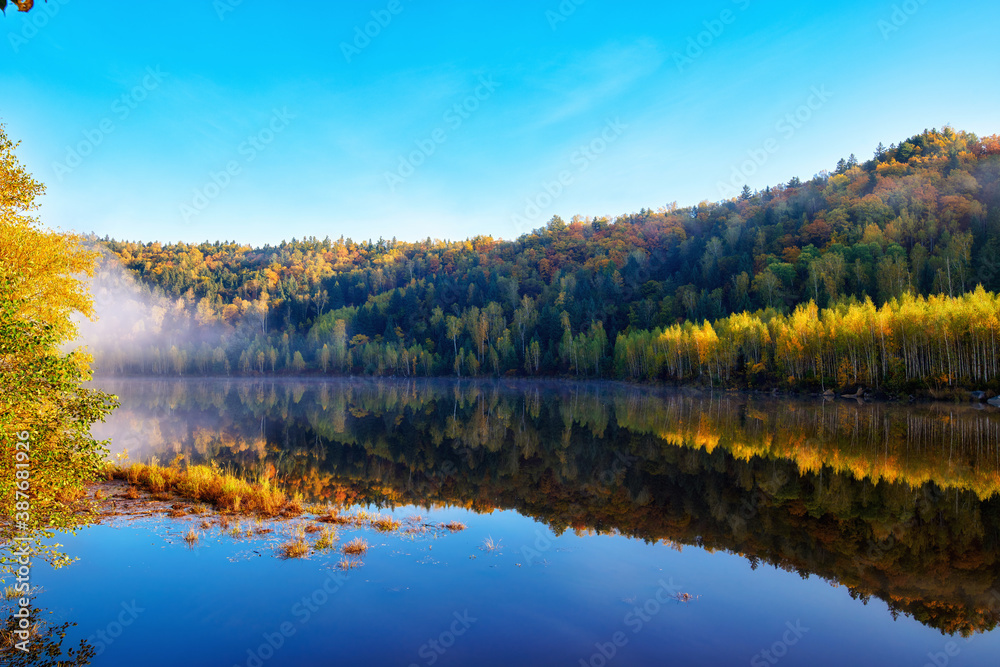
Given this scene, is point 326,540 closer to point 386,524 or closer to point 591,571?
point 386,524

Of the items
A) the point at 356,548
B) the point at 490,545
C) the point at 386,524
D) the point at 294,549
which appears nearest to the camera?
the point at 294,549

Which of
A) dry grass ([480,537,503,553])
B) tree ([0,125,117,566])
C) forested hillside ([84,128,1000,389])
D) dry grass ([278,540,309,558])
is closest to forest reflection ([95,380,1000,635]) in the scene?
dry grass ([480,537,503,553])

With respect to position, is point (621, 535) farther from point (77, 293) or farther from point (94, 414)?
point (77, 293)

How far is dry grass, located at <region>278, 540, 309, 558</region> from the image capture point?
37.8 feet

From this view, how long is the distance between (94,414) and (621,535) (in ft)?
42.3

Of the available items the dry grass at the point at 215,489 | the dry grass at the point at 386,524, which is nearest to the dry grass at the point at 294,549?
the dry grass at the point at 386,524

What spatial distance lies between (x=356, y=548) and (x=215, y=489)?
7.21 meters

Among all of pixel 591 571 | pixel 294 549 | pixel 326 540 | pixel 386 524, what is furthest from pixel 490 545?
pixel 294 549

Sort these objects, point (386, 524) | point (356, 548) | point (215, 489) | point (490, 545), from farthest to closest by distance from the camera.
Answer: point (215, 489)
point (386, 524)
point (490, 545)
point (356, 548)

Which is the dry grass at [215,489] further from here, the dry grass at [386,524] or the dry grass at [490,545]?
the dry grass at [490,545]

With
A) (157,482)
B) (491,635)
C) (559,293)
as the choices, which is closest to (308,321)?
(559,293)

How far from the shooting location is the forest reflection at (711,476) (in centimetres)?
1220

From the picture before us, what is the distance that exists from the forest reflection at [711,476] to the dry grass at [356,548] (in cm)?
501

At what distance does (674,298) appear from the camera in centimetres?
12150
